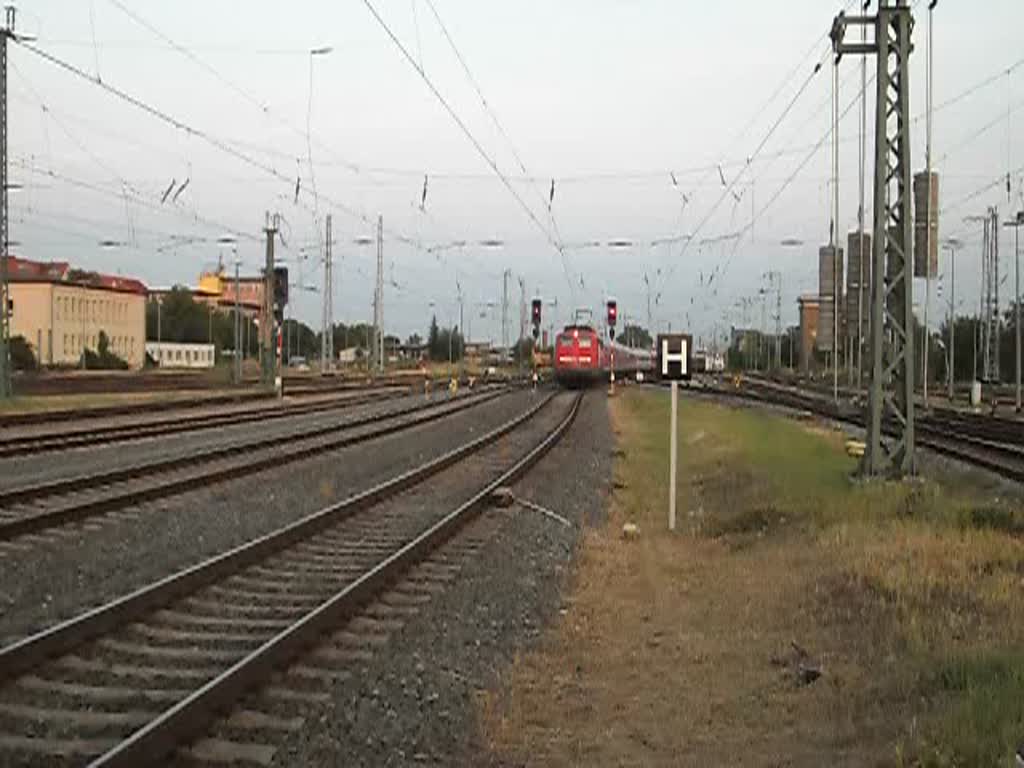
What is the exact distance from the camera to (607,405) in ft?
213

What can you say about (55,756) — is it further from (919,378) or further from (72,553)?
(919,378)

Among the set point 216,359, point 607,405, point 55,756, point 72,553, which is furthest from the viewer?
point 216,359

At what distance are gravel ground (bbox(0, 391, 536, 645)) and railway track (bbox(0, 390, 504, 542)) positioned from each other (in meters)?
0.39

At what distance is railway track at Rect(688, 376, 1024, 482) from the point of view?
29.3 m

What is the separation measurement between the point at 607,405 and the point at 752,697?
56.1m

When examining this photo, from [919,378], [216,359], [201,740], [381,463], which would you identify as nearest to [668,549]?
[201,740]

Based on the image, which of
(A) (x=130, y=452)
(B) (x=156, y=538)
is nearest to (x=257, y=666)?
(B) (x=156, y=538)

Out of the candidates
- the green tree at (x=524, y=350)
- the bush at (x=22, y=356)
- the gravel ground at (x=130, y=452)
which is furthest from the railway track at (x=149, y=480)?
the green tree at (x=524, y=350)

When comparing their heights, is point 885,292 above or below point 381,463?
above

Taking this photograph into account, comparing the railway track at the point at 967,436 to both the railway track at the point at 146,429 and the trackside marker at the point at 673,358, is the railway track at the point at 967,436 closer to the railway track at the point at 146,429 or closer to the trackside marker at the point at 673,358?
the trackside marker at the point at 673,358

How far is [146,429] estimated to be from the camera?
35.6m

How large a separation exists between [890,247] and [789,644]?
12.2 m

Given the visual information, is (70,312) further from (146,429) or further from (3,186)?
(146,429)

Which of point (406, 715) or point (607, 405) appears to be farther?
point (607, 405)
